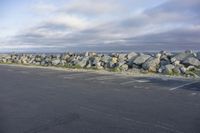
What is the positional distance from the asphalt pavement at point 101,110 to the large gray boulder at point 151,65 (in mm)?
9955

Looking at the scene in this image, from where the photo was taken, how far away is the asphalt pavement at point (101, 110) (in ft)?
27.3

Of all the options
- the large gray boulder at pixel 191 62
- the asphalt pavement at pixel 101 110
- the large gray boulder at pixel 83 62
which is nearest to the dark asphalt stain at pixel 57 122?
the asphalt pavement at pixel 101 110

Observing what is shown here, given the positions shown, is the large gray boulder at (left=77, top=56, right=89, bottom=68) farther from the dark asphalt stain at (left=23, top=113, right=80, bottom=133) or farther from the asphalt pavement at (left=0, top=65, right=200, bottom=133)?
the dark asphalt stain at (left=23, top=113, right=80, bottom=133)

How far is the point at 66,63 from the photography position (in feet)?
120

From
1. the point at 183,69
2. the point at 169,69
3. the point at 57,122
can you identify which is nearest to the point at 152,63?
the point at 169,69

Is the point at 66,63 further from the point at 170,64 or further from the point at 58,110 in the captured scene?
the point at 58,110

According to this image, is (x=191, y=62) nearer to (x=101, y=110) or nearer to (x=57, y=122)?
(x=101, y=110)

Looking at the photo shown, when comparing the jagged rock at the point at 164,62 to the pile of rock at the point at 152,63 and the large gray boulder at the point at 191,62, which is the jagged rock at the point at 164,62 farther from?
the large gray boulder at the point at 191,62

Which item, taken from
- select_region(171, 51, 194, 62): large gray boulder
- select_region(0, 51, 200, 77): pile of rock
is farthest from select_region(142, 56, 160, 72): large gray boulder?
select_region(171, 51, 194, 62): large gray boulder

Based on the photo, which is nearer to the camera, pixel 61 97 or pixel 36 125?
pixel 36 125

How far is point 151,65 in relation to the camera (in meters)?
25.6

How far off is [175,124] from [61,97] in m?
5.58

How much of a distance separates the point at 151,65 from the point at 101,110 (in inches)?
624

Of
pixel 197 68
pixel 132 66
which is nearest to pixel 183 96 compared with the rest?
pixel 197 68
